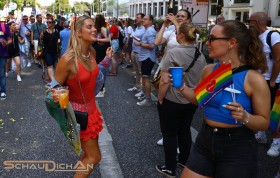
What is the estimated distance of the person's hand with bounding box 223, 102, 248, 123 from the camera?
1969 millimetres

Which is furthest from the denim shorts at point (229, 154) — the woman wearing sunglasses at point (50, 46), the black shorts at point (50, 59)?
the black shorts at point (50, 59)

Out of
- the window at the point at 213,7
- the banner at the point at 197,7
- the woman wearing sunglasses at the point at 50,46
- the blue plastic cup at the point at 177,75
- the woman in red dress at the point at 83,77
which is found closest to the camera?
the blue plastic cup at the point at 177,75

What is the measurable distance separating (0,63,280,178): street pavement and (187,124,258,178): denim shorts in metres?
1.58

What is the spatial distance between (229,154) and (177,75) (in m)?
0.64

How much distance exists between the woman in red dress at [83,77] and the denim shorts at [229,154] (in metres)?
1.06

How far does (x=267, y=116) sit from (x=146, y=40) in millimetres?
4900

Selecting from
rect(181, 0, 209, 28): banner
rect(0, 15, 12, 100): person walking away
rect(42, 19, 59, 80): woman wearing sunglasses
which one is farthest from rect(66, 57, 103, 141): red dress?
rect(181, 0, 209, 28): banner

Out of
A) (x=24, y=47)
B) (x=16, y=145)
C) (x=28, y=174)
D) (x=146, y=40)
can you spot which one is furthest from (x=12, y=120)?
(x=24, y=47)

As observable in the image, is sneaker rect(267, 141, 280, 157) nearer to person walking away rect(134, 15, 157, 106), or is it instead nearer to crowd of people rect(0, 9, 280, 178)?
crowd of people rect(0, 9, 280, 178)

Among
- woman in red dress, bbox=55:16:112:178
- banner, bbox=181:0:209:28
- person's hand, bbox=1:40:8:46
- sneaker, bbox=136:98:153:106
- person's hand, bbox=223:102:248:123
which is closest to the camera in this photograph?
person's hand, bbox=223:102:248:123

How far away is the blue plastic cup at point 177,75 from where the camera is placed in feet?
7.36

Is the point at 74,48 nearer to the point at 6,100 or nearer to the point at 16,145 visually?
the point at 16,145

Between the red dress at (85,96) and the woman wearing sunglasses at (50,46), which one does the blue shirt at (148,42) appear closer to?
the woman wearing sunglasses at (50,46)

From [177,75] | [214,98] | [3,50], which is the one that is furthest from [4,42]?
[214,98]
